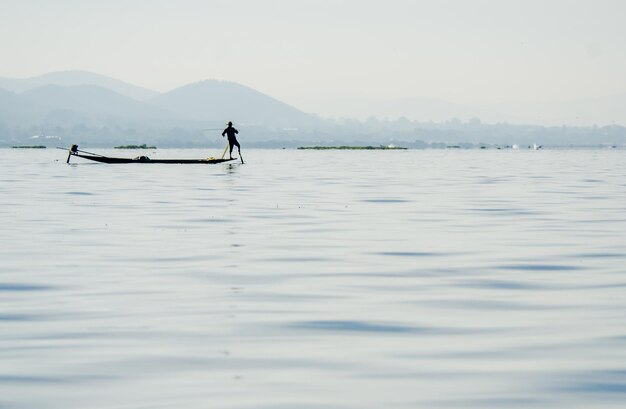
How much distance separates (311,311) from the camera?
40.5ft

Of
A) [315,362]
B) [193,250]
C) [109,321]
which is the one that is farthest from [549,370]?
[193,250]

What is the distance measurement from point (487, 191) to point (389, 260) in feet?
75.8

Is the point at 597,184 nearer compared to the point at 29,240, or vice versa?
the point at 29,240

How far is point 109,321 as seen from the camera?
11.6 meters

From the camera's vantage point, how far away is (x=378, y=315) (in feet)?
39.5

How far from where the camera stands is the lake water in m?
8.56

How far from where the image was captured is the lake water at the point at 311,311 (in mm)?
8562

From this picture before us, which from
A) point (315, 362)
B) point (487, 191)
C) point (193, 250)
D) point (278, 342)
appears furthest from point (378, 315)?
point (487, 191)

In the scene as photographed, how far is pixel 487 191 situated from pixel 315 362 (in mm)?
31131

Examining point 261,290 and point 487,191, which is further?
point 487,191

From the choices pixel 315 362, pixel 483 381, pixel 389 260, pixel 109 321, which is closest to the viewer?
pixel 483 381

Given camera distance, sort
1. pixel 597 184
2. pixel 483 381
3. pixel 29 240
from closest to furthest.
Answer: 1. pixel 483 381
2. pixel 29 240
3. pixel 597 184

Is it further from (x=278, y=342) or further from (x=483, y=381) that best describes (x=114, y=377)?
(x=483, y=381)

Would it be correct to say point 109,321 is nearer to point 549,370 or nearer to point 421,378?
point 421,378
